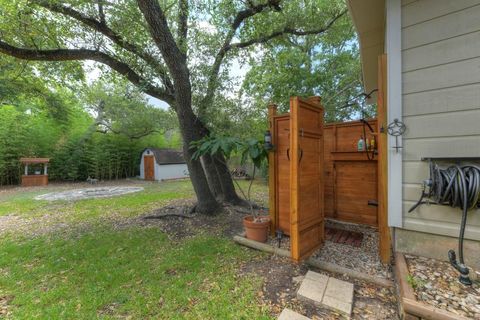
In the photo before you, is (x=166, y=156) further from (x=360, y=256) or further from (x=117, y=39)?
(x=360, y=256)

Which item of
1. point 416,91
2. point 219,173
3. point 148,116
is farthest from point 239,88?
point 148,116

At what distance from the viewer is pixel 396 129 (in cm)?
200

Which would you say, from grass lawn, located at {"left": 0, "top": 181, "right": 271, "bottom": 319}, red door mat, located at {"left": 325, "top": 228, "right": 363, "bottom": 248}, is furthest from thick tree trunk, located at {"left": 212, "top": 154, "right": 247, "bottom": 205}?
red door mat, located at {"left": 325, "top": 228, "right": 363, "bottom": 248}

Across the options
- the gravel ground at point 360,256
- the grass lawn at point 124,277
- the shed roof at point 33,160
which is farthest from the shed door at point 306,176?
the shed roof at point 33,160

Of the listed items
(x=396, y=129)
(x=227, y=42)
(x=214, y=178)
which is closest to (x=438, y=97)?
(x=396, y=129)

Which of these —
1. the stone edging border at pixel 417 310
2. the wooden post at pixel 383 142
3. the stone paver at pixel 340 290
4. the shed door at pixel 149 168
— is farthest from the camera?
the shed door at pixel 149 168

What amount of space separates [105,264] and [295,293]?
219cm

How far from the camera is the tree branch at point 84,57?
11.6ft

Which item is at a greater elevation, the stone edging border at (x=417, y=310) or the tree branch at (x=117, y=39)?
the tree branch at (x=117, y=39)

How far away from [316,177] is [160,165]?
11014mm

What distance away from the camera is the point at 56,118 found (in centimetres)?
1087

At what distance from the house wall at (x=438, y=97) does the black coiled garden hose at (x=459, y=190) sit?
14 cm

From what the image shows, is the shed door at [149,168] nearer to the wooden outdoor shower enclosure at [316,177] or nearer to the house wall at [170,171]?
the house wall at [170,171]

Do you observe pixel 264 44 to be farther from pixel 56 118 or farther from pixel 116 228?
pixel 56 118
